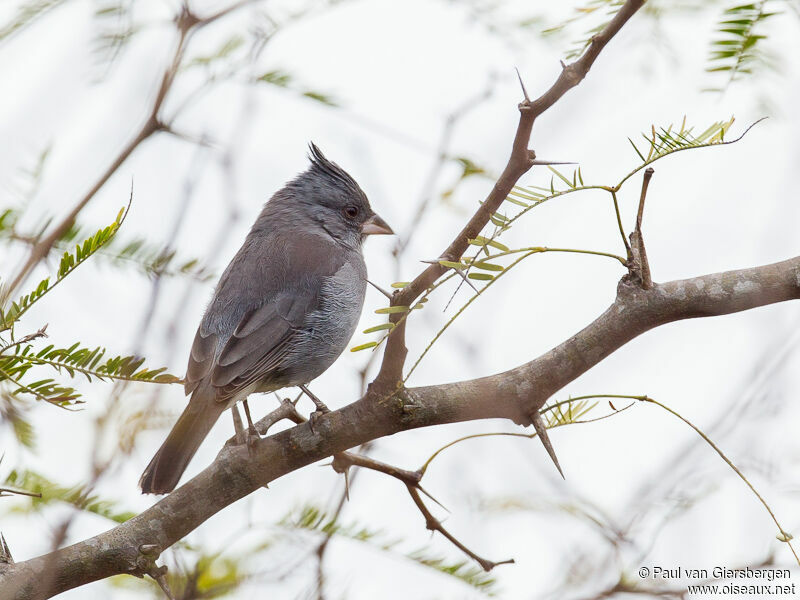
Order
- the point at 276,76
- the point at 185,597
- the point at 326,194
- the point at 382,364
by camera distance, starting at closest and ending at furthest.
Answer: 1. the point at 185,597
2. the point at 382,364
3. the point at 276,76
4. the point at 326,194

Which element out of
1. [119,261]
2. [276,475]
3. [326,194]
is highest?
[326,194]

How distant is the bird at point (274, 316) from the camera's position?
12.9 ft

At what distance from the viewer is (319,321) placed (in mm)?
4598

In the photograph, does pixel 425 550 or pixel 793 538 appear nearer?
pixel 793 538

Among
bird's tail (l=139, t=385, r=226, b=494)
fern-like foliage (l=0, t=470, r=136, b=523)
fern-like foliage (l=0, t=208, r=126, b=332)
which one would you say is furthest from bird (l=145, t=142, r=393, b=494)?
fern-like foliage (l=0, t=208, r=126, b=332)

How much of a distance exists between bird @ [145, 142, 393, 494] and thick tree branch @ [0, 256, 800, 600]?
776 mm

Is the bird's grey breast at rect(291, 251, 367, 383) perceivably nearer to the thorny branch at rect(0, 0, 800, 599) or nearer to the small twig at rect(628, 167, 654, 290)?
the thorny branch at rect(0, 0, 800, 599)

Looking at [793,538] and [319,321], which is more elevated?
[319,321]

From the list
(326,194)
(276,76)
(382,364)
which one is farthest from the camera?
(326,194)

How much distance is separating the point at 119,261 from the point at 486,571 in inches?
59.9

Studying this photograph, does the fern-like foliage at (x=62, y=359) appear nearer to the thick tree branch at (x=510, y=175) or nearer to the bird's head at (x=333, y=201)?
the thick tree branch at (x=510, y=175)

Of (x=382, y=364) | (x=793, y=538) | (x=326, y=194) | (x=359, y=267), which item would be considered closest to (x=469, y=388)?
(x=382, y=364)

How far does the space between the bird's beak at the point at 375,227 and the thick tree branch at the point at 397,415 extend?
292 centimetres

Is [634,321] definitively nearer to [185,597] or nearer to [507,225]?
[507,225]
